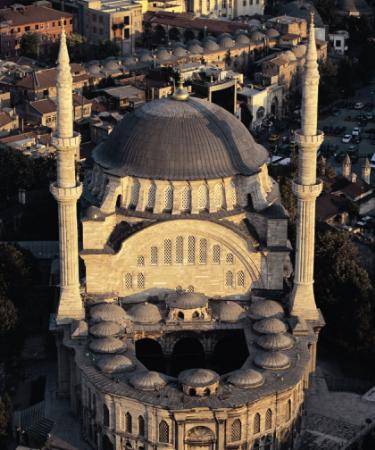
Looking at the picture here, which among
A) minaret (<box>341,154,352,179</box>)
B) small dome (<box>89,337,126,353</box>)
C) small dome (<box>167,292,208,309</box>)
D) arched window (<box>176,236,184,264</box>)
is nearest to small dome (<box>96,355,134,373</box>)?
small dome (<box>89,337,126,353</box>)

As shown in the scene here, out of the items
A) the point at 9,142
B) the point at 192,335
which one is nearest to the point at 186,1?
the point at 9,142

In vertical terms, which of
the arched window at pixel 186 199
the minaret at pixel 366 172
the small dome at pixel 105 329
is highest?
the arched window at pixel 186 199

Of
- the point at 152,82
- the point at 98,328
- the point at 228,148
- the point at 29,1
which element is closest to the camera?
the point at 98,328

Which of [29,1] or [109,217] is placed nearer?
[109,217]

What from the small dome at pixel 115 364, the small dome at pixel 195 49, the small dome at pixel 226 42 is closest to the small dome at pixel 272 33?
the small dome at pixel 226 42

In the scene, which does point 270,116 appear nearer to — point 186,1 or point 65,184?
point 186,1

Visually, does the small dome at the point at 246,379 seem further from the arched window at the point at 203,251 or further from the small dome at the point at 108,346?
the arched window at the point at 203,251
